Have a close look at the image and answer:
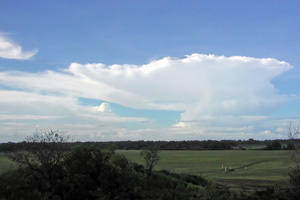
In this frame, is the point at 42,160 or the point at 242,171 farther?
the point at 242,171

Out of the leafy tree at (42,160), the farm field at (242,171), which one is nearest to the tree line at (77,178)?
the leafy tree at (42,160)

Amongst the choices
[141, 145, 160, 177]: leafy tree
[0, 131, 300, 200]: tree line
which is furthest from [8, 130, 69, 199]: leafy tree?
[141, 145, 160, 177]: leafy tree

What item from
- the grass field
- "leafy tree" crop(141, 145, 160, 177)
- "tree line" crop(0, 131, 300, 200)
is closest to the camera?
"tree line" crop(0, 131, 300, 200)

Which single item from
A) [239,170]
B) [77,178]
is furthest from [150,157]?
[239,170]

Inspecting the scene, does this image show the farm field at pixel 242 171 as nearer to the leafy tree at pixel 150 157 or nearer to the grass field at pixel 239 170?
the grass field at pixel 239 170

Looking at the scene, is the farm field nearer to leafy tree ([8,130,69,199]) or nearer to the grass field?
the grass field

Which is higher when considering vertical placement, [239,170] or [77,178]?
[77,178]

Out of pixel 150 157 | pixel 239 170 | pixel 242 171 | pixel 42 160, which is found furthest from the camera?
pixel 239 170

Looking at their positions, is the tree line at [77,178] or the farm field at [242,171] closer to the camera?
the tree line at [77,178]

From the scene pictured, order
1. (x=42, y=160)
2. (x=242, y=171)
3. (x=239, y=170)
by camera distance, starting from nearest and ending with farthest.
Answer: (x=42, y=160), (x=242, y=171), (x=239, y=170)

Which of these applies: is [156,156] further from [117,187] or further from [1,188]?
[1,188]

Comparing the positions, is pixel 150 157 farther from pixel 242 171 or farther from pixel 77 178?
pixel 242 171

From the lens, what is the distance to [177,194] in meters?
18.5

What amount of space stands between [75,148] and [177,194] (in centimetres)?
812
